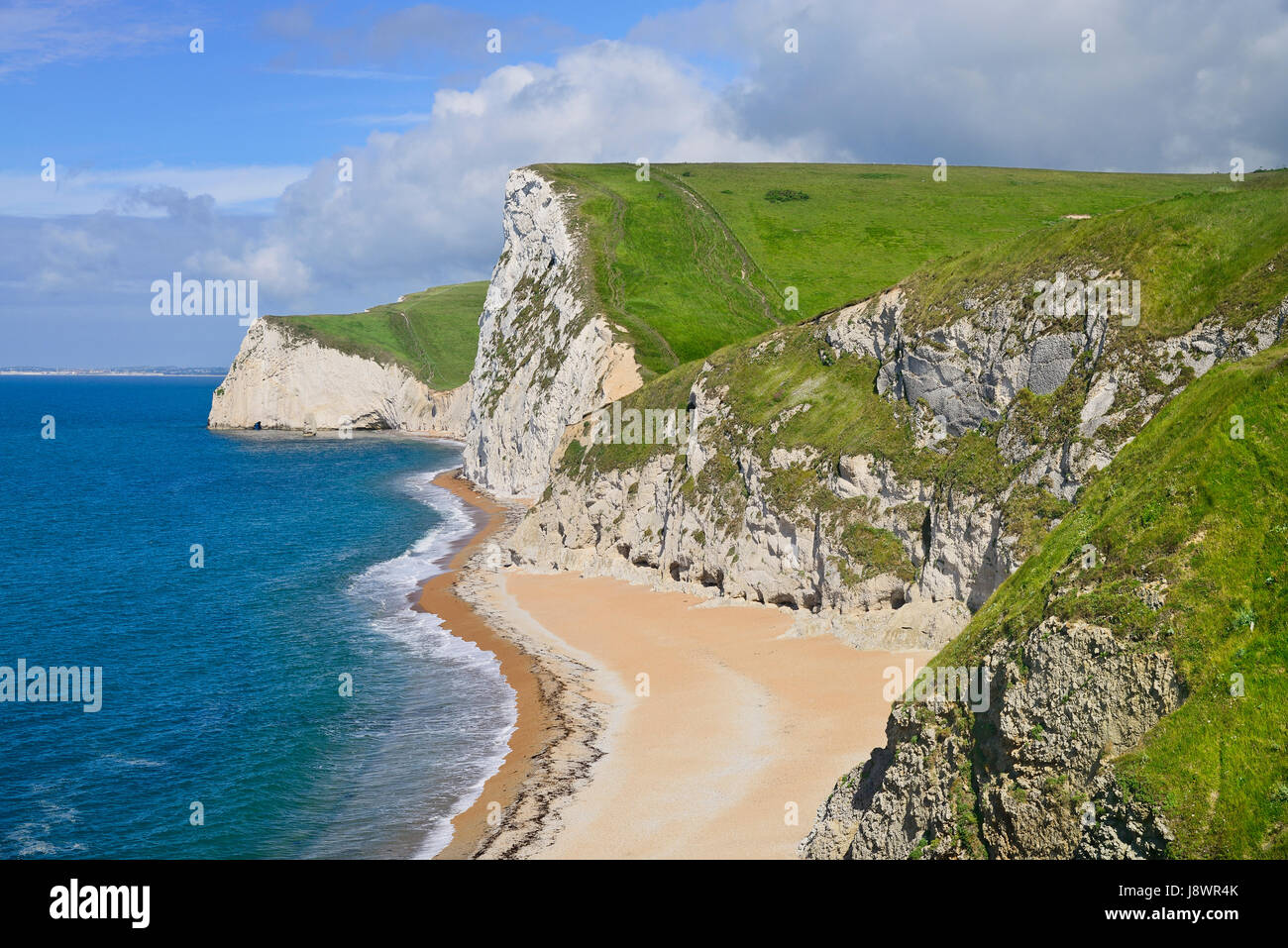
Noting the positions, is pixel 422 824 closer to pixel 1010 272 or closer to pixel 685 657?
pixel 685 657

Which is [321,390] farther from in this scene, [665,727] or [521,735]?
[665,727]

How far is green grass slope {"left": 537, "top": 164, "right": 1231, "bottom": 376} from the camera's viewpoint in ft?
300

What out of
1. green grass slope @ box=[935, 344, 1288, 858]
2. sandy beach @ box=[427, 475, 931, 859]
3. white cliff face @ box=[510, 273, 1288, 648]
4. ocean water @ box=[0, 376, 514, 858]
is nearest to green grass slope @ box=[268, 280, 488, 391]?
ocean water @ box=[0, 376, 514, 858]

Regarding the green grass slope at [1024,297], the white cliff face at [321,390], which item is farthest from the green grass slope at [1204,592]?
the white cliff face at [321,390]

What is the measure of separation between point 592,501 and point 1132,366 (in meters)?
35.4

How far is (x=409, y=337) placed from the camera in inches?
7200

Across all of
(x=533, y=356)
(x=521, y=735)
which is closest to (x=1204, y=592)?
(x=521, y=735)

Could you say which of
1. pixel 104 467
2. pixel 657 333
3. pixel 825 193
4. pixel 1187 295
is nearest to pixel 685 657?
pixel 1187 295

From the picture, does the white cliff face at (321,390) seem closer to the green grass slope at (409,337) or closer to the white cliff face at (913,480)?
the green grass slope at (409,337)

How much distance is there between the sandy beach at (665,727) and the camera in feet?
88.3

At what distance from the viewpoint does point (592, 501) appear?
62344 millimetres

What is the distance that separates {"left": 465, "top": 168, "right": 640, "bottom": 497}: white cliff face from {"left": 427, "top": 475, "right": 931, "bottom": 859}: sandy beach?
31.2 metres

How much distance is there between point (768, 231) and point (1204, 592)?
3991 inches

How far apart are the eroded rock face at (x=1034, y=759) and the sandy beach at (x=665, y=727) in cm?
639
